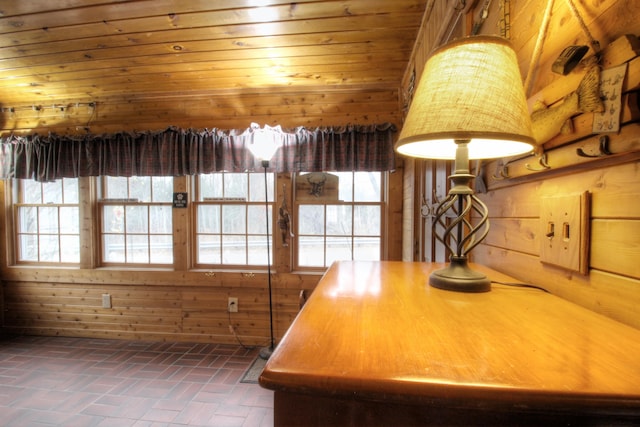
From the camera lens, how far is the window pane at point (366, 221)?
280 cm

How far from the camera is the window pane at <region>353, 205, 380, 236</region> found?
2.80 metres

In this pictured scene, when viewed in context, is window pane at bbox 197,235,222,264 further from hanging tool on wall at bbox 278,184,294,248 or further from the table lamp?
the table lamp

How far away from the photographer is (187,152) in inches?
107

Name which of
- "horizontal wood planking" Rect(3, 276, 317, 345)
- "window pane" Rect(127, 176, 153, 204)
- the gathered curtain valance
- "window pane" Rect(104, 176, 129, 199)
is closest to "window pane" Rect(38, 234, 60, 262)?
"horizontal wood planking" Rect(3, 276, 317, 345)

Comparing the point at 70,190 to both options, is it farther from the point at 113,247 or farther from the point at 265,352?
the point at 265,352

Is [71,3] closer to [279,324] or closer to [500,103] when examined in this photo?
[500,103]

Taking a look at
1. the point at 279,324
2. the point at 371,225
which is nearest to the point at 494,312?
the point at 371,225

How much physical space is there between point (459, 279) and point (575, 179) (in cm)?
33

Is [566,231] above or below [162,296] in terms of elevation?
above

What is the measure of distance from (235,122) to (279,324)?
1.98 m

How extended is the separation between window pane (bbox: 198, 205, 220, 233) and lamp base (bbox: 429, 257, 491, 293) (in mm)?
2553

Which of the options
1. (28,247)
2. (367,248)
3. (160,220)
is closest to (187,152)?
(160,220)

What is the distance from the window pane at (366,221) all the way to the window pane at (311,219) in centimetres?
33

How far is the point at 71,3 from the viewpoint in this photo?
1715 millimetres
